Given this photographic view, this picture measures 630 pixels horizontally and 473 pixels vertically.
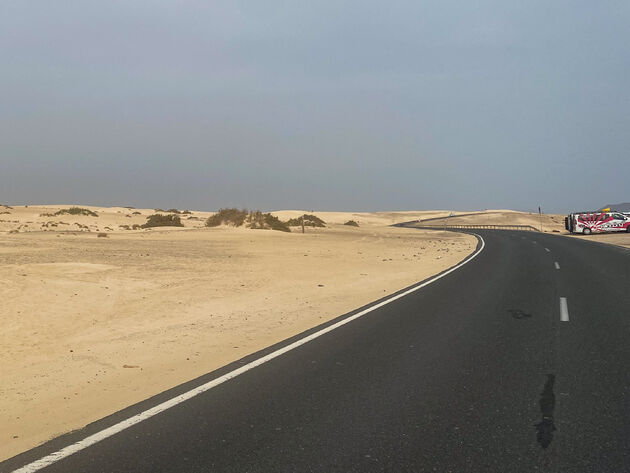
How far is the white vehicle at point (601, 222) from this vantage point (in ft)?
165

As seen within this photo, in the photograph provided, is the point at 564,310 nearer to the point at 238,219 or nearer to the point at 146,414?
the point at 146,414

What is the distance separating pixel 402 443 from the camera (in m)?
4.45

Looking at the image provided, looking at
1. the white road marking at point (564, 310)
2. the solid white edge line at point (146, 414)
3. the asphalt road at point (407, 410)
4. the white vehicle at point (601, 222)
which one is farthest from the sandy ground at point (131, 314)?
the white vehicle at point (601, 222)

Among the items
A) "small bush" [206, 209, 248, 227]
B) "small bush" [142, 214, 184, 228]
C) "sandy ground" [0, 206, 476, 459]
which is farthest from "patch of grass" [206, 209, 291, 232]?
"sandy ground" [0, 206, 476, 459]

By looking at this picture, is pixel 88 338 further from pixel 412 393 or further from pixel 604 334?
pixel 604 334

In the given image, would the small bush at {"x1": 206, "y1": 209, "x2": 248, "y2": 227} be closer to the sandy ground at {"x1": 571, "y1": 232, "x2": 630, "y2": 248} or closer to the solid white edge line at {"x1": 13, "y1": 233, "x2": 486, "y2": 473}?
the sandy ground at {"x1": 571, "y1": 232, "x2": 630, "y2": 248}

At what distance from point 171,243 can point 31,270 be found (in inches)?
552

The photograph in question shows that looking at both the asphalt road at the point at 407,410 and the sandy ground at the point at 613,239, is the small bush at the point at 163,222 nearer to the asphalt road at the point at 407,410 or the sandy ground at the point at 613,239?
the sandy ground at the point at 613,239

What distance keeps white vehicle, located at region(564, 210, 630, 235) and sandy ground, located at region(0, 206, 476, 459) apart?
33.5 m

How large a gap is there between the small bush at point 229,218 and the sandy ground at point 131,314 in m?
20.1

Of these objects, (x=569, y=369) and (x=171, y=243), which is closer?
(x=569, y=369)

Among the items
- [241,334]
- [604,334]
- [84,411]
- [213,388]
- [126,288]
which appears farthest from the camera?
[126,288]

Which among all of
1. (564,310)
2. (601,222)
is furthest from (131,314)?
(601,222)

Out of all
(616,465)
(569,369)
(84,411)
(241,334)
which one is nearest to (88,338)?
(241,334)
